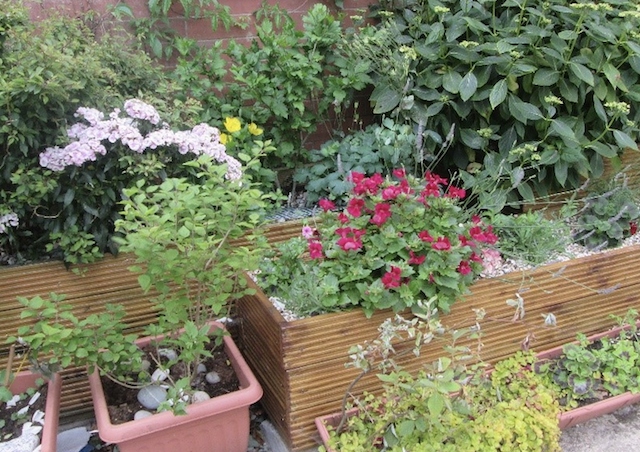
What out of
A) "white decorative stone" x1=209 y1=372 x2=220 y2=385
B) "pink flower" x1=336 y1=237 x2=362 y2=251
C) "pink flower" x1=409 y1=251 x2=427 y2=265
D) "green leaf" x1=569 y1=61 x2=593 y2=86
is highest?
"green leaf" x1=569 y1=61 x2=593 y2=86

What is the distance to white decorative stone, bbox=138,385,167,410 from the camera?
6.44 ft

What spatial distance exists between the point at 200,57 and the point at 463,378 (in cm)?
187

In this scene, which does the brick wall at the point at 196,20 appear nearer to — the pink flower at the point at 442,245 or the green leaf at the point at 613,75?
the green leaf at the point at 613,75

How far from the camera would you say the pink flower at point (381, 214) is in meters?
2.12

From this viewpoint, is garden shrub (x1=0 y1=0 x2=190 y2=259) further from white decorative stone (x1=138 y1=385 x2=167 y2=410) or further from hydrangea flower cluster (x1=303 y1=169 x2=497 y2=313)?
hydrangea flower cluster (x1=303 y1=169 x2=497 y2=313)

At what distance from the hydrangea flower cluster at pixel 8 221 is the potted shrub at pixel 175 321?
0.36 m

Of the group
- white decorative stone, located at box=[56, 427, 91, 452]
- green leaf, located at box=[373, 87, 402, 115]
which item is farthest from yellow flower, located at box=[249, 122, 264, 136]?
white decorative stone, located at box=[56, 427, 91, 452]

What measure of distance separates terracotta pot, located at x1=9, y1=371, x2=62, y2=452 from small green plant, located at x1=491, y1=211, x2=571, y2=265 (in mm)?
1774

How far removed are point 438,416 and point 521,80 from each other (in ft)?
5.93

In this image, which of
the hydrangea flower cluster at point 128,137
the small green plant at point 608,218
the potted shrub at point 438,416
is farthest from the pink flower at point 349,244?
the small green plant at point 608,218

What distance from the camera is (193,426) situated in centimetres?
190

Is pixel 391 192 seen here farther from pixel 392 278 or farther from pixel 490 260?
pixel 490 260

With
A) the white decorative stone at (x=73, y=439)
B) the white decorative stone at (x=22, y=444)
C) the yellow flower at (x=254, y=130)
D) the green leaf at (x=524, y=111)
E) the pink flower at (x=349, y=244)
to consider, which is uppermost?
the green leaf at (x=524, y=111)

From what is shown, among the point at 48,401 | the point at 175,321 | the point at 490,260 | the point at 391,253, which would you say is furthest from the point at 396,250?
the point at 48,401
